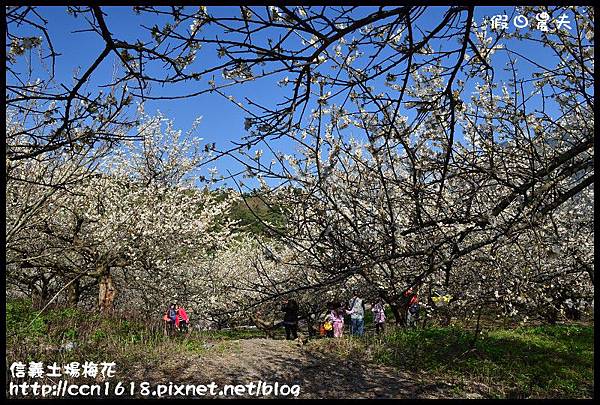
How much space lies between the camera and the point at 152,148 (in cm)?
1240

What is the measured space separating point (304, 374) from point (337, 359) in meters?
1.16

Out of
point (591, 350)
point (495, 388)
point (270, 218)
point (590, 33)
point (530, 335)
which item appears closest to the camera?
point (590, 33)

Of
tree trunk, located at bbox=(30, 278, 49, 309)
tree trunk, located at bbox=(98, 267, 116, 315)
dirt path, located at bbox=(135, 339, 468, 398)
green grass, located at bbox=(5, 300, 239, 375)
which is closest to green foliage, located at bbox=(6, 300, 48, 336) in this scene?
green grass, located at bbox=(5, 300, 239, 375)

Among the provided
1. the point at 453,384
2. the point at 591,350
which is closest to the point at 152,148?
the point at 453,384

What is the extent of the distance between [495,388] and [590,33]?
4.40 meters

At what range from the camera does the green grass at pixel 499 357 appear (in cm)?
607

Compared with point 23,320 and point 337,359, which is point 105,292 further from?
point 337,359

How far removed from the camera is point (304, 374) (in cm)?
634

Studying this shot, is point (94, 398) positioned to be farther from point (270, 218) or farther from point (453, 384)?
point (453, 384)

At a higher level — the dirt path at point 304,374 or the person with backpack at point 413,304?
the person with backpack at point 413,304

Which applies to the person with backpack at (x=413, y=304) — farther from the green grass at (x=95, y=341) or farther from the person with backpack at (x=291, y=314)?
the green grass at (x=95, y=341)

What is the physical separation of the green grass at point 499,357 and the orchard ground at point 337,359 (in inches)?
0.6

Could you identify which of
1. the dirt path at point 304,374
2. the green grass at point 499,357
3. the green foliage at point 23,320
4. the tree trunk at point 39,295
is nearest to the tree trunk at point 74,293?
the tree trunk at point 39,295

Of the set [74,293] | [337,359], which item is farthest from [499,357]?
[74,293]
